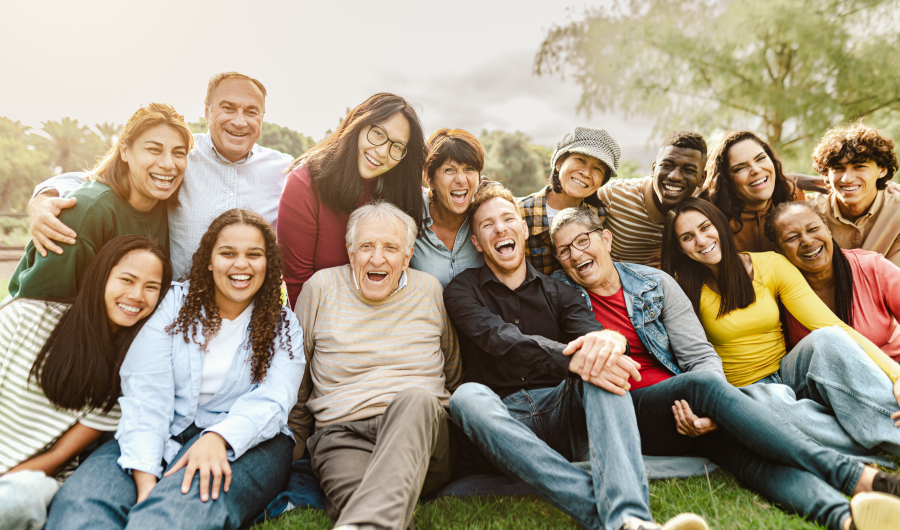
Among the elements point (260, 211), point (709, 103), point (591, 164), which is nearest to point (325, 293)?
point (260, 211)

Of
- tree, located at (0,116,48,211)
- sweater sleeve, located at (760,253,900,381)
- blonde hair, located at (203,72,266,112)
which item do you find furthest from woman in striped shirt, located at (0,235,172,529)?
tree, located at (0,116,48,211)

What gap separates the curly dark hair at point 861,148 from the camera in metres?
4.15

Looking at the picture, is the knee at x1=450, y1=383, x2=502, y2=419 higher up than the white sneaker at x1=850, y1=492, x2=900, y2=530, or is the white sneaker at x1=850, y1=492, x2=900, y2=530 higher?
the knee at x1=450, y1=383, x2=502, y2=419

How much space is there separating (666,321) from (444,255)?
5.71ft

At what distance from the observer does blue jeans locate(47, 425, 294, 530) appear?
90.4 inches

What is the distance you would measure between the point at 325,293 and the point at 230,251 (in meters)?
0.68

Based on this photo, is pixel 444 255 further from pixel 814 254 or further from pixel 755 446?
pixel 814 254

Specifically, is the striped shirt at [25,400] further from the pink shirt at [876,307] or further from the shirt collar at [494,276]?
the pink shirt at [876,307]

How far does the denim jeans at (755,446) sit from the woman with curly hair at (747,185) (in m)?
2.10

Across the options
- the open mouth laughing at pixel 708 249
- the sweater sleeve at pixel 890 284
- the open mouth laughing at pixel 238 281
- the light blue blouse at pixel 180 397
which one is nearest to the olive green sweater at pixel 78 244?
the light blue blouse at pixel 180 397

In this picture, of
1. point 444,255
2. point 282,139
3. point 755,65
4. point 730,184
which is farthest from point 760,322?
point 282,139

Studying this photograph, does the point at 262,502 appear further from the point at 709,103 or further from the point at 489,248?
the point at 709,103

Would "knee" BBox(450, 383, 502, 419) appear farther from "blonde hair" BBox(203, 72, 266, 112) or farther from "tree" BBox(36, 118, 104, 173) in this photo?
"tree" BBox(36, 118, 104, 173)

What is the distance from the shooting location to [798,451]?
262 cm
